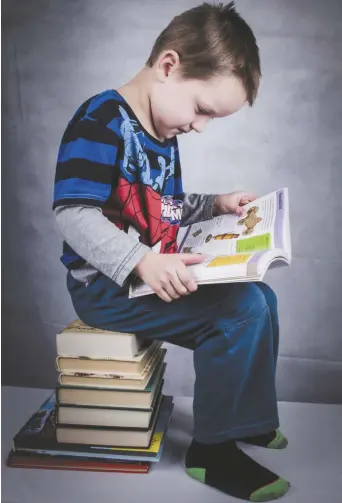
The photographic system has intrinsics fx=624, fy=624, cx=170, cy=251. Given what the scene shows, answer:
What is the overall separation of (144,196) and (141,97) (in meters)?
0.14

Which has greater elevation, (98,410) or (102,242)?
(102,242)

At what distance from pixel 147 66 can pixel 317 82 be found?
27 cm

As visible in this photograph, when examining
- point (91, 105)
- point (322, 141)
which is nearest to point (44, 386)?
point (91, 105)

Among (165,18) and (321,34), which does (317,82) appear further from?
(165,18)

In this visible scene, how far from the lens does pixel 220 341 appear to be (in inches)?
32.8

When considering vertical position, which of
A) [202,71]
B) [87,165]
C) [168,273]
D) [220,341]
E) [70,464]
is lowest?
[70,464]

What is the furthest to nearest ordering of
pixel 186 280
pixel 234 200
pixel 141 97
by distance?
pixel 234 200, pixel 141 97, pixel 186 280

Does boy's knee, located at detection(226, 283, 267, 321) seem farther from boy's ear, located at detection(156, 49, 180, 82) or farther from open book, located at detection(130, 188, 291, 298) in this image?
boy's ear, located at detection(156, 49, 180, 82)

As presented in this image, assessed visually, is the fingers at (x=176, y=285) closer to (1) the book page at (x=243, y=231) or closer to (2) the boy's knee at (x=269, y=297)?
(1) the book page at (x=243, y=231)

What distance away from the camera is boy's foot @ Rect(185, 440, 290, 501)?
2.65 feet

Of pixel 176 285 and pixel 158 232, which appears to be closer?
pixel 176 285

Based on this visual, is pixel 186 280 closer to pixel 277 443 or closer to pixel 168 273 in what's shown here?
pixel 168 273

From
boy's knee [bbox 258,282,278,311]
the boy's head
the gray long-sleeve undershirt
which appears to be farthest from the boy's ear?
boy's knee [bbox 258,282,278,311]

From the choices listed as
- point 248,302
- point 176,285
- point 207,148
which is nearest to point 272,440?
point 248,302
